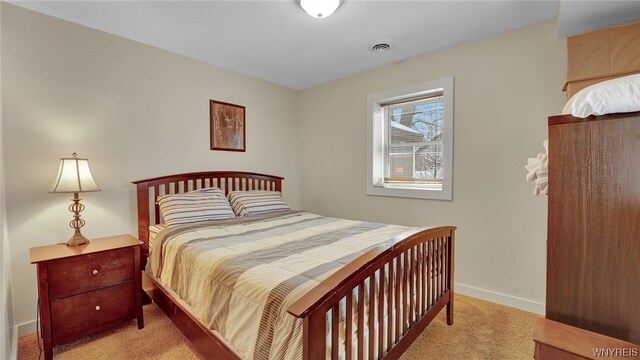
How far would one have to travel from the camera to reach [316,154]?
3.79 metres

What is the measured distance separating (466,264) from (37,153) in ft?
12.1

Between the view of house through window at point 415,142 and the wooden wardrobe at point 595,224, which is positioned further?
the view of house through window at point 415,142

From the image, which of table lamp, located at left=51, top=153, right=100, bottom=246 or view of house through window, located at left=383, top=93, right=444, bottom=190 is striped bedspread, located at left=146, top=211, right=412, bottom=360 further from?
view of house through window, located at left=383, top=93, right=444, bottom=190

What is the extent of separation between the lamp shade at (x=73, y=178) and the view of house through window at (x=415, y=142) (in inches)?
110

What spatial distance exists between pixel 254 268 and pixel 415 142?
2.30 m

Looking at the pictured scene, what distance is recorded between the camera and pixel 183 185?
279 cm

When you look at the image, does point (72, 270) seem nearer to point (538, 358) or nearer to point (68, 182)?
point (68, 182)

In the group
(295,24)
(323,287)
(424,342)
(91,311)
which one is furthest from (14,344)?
(295,24)

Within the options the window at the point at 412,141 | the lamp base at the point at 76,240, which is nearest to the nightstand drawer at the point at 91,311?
the lamp base at the point at 76,240

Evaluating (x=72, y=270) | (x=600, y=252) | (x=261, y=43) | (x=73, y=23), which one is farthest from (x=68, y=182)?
(x=600, y=252)

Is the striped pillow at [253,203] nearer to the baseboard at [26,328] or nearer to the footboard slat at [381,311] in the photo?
the baseboard at [26,328]

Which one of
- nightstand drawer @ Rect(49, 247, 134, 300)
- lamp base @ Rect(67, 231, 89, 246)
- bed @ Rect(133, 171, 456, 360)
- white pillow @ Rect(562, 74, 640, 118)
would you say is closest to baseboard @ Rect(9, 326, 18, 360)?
nightstand drawer @ Rect(49, 247, 134, 300)

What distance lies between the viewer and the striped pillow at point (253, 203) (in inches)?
109

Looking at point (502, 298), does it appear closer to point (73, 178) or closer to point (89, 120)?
point (73, 178)
